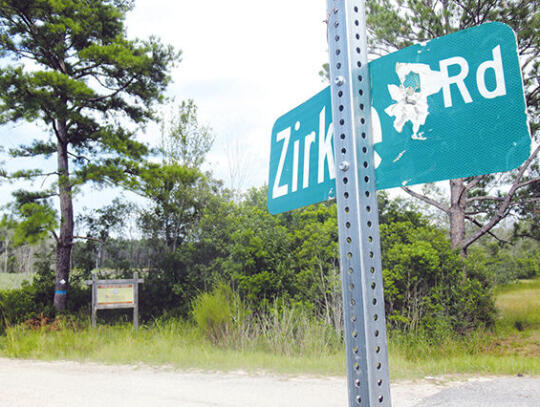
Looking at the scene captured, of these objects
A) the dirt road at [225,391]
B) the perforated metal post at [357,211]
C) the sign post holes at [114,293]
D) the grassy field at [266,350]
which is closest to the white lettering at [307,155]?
the perforated metal post at [357,211]

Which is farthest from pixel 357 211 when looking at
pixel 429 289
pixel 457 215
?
pixel 457 215

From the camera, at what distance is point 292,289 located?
30.4ft

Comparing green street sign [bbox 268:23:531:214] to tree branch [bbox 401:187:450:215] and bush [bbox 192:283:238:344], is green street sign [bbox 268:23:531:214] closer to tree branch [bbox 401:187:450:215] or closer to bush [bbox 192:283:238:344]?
bush [bbox 192:283:238:344]

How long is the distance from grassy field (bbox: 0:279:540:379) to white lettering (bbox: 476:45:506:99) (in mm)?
5225

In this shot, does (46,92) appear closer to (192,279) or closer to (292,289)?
(192,279)

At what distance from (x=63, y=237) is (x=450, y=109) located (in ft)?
39.8

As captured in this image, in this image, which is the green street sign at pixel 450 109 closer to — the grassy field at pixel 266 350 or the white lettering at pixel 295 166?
the white lettering at pixel 295 166

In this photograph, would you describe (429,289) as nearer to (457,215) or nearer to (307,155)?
(457,215)

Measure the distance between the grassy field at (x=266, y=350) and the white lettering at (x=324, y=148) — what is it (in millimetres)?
5022

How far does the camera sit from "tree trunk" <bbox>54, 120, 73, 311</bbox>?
11.1m

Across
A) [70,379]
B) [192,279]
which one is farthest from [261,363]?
[192,279]

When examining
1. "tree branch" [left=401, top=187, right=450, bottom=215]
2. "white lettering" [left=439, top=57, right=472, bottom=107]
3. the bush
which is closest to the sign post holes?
the bush

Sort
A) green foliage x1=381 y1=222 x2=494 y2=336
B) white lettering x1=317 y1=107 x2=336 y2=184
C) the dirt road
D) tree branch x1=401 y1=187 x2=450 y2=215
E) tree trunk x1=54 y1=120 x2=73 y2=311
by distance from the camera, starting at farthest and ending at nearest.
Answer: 1. tree trunk x1=54 y1=120 x2=73 y2=311
2. tree branch x1=401 y1=187 x2=450 y2=215
3. green foliage x1=381 y1=222 x2=494 y2=336
4. the dirt road
5. white lettering x1=317 y1=107 x2=336 y2=184

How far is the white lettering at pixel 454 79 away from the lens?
847mm
